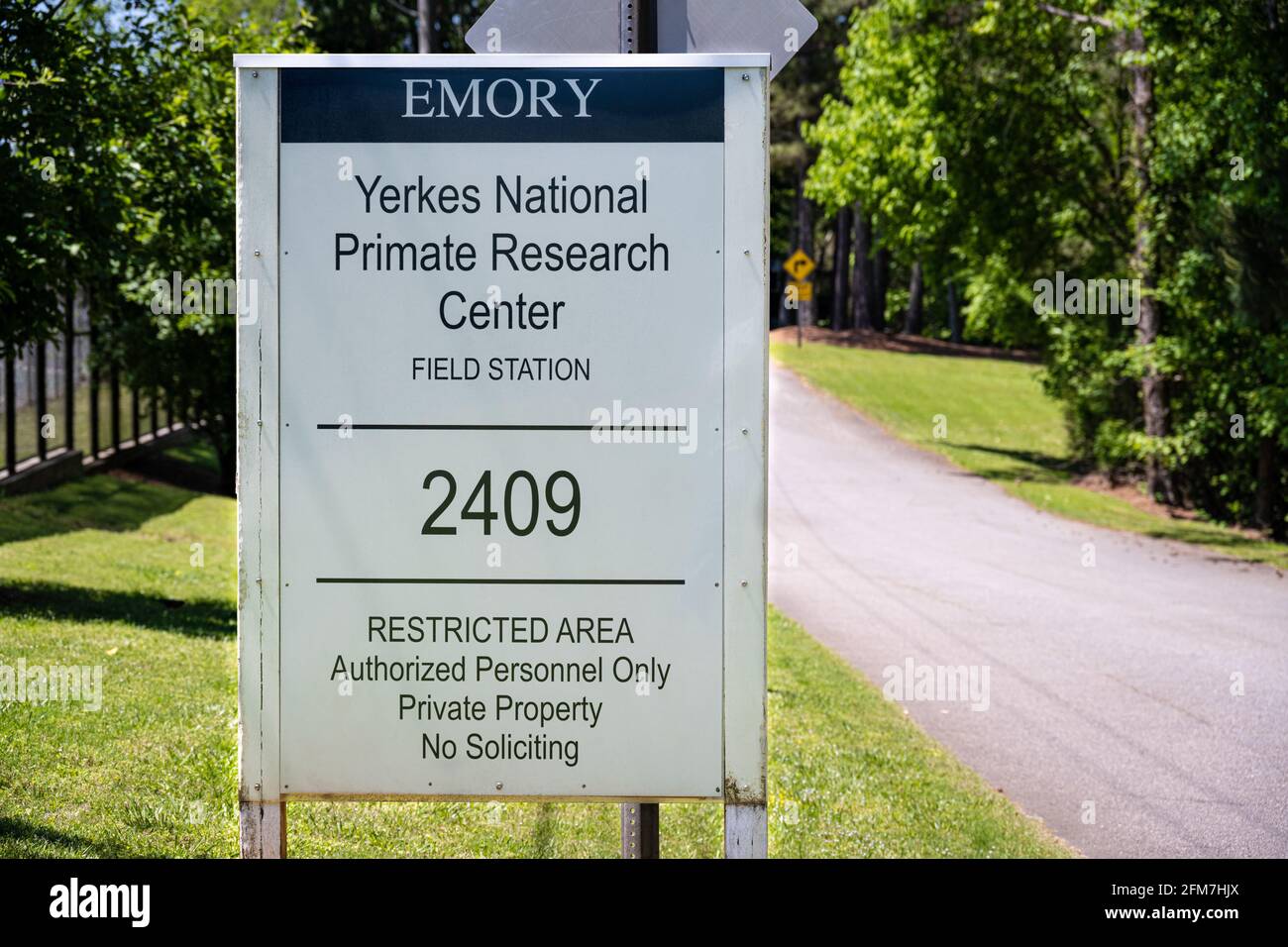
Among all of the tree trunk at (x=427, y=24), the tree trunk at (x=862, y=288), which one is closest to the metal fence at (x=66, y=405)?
the tree trunk at (x=427, y=24)

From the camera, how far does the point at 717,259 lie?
3.63 m

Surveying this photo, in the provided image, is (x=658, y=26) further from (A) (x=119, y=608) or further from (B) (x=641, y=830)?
(A) (x=119, y=608)

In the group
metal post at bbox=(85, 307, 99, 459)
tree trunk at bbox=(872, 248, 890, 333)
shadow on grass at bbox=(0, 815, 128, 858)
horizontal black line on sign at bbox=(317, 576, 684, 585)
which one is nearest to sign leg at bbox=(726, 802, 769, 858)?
horizontal black line on sign at bbox=(317, 576, 684, 585)

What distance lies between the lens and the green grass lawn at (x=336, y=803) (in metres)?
5.23

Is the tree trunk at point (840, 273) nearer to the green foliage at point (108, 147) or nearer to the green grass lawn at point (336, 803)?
the green foliage at point (108, 147)

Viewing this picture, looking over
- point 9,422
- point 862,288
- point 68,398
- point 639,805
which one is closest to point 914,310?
point 862,288

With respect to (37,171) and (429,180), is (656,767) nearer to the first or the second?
(429,180)

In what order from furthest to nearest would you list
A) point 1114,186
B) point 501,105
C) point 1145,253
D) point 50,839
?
point 1114,186
point 1145,253
point 50,839
point 501,105

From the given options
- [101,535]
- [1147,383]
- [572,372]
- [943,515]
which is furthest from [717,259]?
[1147,383]

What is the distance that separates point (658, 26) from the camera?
4.12m

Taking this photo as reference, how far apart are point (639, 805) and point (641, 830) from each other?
0.07 metres

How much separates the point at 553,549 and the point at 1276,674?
7.81 meters

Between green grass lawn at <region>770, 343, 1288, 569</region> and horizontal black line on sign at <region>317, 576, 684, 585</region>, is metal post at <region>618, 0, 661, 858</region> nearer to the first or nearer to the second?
horizontal black line on sign at <region>317, 576, 684, 585</region>

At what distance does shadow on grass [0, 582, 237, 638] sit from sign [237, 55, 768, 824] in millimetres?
6865
